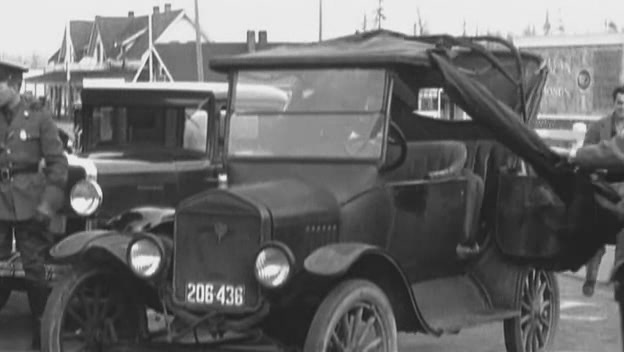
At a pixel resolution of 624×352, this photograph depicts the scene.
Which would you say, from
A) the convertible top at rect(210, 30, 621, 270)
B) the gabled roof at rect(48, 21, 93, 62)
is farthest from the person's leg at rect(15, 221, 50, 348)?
the gabled roof at rect(48, 21, 93, 62)

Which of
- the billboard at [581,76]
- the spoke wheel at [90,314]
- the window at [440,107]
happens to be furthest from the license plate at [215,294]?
the billboard at [581,76]

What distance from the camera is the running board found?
28.7ft

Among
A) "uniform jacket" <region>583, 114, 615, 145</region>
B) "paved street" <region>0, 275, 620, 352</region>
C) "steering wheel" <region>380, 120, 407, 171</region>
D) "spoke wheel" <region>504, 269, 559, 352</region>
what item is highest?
"steering wheel" <region>380, 120, 407, 171</region>

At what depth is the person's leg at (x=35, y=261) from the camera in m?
10.3

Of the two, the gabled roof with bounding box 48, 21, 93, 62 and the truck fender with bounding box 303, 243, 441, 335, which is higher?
the truck fender with bounding box 303, 243, 441, 335

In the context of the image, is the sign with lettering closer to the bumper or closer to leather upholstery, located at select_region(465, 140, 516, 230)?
leather upholstery, located at select_region(465, 140, 516, 230)

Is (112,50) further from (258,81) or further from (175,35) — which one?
(258,81)

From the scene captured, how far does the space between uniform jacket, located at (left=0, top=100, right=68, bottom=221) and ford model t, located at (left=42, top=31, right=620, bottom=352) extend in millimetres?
1279

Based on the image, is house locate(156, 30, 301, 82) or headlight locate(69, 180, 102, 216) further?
house locate(156, 30, 301, 82)

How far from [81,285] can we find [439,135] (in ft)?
9.62

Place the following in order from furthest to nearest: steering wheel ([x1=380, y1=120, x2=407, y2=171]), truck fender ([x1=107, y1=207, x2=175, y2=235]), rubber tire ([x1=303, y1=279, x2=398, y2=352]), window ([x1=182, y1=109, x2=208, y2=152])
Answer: window ([x1=182, y1=109, x2=208, y2=152]), steering wheel ([x1=380, y1=120, x2=407, y2=171]), truck fender ([x1=107, y1=207, x2=175, y2=235]), rubber tire ([x1=303, y1=279, x2=398, y2=352])

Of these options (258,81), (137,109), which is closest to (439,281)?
(258,81)

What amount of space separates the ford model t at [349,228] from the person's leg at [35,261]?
1.11 meters

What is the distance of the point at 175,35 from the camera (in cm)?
9919
